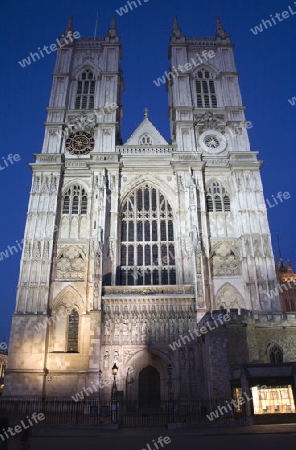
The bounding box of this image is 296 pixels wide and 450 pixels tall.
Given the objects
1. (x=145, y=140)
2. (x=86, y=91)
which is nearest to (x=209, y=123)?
(x=145, y=140)

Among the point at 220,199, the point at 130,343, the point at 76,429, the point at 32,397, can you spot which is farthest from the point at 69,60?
the point at 76,429

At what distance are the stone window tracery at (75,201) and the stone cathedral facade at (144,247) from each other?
0.32 ft

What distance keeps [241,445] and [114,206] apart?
2205cm

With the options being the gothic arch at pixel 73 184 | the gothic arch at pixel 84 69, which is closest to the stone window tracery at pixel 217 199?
the gothic arch at pixel 73 184

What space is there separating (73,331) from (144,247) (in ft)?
27.5

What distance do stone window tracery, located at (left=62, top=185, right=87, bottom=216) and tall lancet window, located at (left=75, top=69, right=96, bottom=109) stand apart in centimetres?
919

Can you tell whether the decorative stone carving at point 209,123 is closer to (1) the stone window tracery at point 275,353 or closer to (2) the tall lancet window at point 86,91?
(2) the tall lancet window at point 86,91

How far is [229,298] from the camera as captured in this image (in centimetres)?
2750

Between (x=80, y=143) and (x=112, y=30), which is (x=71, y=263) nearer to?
(x=80, y=143)

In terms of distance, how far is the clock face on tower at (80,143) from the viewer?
33000mm

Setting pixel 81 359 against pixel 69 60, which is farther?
pixel 69 60

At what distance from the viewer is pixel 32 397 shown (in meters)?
23.5

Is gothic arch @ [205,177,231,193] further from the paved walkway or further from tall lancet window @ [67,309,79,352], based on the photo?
the paved walkway

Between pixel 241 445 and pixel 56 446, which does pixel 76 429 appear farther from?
pixel 241 445
